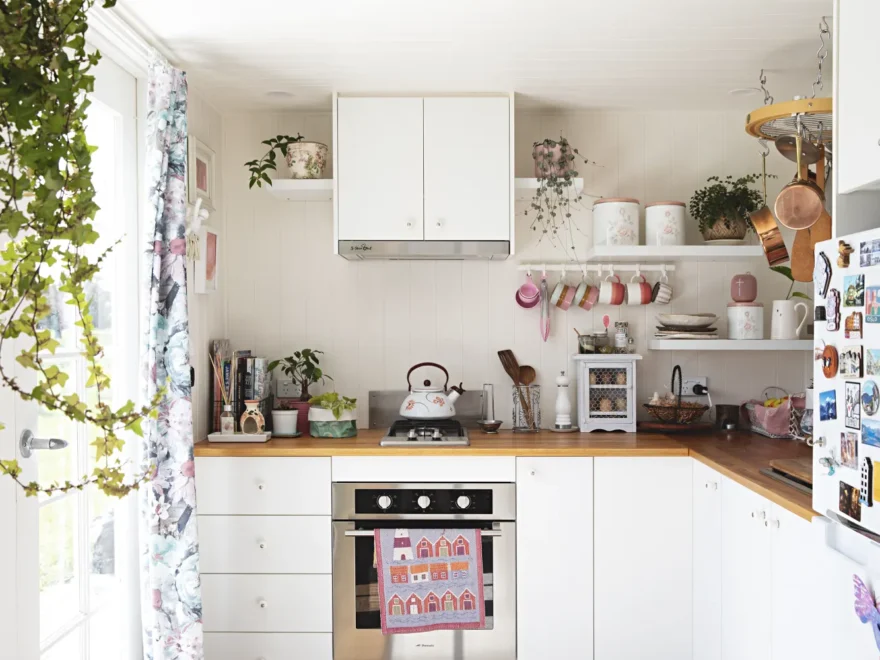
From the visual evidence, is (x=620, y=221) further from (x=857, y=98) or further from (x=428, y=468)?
(x=857, y=98)

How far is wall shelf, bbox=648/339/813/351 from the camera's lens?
3.22m

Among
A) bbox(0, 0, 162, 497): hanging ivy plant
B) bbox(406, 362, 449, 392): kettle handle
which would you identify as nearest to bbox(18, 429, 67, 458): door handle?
bbox(0, 0, 162, 497): hanging ivy plant

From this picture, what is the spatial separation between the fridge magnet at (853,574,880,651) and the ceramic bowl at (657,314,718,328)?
1.72m

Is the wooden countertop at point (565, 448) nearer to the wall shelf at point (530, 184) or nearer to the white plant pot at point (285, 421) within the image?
the white plant pot at point (285, 421)

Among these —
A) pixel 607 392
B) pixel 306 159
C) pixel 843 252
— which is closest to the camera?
pixel 843 252

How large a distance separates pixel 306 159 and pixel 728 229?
186cm

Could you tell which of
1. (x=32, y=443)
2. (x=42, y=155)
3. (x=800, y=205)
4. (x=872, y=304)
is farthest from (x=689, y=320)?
(x=42, y=155)

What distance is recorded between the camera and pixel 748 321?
10.8ft

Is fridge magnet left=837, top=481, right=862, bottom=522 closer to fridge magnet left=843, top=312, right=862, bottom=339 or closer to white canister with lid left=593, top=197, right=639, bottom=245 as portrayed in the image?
fridge magnet left=843, top=312, right=862, bottom=339

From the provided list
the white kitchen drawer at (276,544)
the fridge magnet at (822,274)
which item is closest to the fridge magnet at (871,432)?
the fridge magnet at (822,274)

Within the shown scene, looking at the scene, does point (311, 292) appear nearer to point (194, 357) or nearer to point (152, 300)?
point (194, 357)

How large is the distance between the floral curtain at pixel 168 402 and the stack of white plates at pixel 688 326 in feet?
6.58

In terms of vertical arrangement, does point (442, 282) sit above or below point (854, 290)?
above

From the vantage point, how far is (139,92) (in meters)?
2.73
